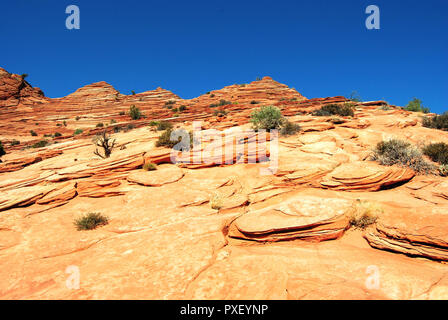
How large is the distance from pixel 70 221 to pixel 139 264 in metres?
4.45

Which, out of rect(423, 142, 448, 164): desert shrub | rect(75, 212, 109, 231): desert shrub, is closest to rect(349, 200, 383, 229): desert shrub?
rect(423, 142, 448, 164): desert shrub

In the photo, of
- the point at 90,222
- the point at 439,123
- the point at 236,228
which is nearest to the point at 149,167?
the point at 90,222

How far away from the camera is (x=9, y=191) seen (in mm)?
8844

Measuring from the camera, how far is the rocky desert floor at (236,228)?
341 cm

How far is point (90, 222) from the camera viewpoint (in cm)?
634

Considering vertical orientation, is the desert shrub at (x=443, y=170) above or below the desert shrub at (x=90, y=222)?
above

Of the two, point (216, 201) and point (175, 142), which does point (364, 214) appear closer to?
point (216, 201)

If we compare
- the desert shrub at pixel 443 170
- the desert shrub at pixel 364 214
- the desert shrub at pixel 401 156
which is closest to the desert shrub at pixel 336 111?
the desert shrub at pixel 401 156

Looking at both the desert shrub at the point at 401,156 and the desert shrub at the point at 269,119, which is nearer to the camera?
the desert shrub at the point at 401,156

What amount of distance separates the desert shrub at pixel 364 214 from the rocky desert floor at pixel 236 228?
111 millimetres

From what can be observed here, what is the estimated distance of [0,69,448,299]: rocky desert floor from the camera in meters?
3.41

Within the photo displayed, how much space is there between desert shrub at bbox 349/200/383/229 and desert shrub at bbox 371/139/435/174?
151 inches

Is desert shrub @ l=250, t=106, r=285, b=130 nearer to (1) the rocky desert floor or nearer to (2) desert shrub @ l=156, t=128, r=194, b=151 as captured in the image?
(1) the rocky desert floor

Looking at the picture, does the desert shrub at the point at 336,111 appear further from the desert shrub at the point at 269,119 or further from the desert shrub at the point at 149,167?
the desert shrub at the point at 149,167
